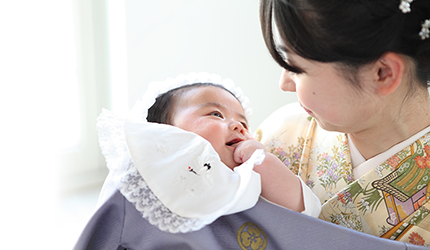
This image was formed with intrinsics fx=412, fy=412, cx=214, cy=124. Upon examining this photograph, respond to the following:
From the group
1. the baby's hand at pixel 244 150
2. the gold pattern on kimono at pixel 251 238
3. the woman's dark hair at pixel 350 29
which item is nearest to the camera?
the woman's dark hair at pixel 350 29

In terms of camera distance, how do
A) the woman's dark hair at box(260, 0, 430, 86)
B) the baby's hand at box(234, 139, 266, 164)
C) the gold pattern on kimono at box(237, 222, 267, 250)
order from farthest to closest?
1. the baby's hand at box(234, 139, 266, 164)
2. the gold pattern on kimono at box(237, 222, 267, 250)
3. the woman's dark hair at box(260, 0, 430, 86)

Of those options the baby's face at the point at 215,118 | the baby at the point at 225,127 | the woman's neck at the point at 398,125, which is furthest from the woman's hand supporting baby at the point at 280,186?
the woman's neck at the point at 398,125

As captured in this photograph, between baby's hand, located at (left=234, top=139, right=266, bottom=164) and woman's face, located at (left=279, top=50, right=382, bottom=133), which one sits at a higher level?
woman's face, located at (left=279, top=50, right=382, bottom=133)

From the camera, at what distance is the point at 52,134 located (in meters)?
2.23

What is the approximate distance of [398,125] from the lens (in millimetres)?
1062

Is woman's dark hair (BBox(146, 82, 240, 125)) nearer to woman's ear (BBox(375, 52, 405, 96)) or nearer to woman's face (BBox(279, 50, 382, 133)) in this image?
woman's face (BBox(279, 50, 382, 133))

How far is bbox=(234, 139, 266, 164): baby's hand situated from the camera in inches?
42.6

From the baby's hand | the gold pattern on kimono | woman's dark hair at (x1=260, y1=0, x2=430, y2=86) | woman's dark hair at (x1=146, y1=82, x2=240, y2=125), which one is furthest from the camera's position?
woman's dark hair at (x1=146, y1=82, x2=240, y2=125)

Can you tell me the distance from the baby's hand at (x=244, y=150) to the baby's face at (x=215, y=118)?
2 centimetres

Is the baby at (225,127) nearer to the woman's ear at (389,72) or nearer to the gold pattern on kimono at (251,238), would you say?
the gold pattern on kimono at (251,238)

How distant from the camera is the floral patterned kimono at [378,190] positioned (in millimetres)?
1009

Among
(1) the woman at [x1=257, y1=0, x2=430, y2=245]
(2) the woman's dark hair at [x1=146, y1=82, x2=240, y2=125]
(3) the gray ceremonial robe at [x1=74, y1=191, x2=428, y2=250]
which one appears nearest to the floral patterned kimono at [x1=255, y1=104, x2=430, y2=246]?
(1) the woman at [x1=257, y1=0, x2=430, y2=245]

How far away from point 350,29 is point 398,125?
356 mm

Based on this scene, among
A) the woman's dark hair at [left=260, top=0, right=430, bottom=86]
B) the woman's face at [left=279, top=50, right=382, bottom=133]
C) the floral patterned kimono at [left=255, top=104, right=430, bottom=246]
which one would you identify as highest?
the woman's dark hair at [left=260, top=0, right=430, bottom=86]
